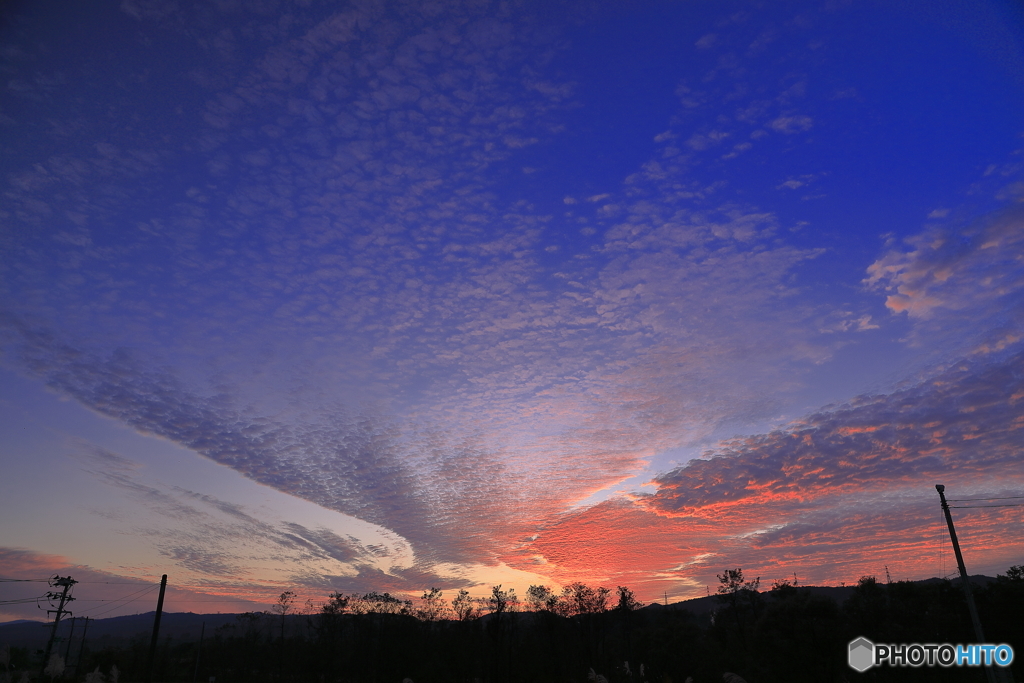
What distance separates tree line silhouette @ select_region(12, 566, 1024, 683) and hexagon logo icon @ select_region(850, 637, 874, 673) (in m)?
0.70

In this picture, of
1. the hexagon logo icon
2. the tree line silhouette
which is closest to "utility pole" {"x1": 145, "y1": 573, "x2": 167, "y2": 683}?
the tree line silhouette

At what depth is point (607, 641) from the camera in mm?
79062

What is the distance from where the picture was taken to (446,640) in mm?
70188

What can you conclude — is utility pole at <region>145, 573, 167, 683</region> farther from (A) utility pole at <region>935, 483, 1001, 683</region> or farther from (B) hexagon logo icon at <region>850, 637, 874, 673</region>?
(B) hexagon logo icon at <region>850, 637, 874, 673</region>

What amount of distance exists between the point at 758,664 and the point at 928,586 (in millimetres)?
20370

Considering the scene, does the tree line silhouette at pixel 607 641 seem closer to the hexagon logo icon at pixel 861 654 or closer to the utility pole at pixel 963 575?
the hexagon logo icon at pixel 861 654

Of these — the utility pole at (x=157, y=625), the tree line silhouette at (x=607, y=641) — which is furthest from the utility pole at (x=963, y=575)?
the utility pole at (x=157, y=625)

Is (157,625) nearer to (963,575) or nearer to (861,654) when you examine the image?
(963,575)

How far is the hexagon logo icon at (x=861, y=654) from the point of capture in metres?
43.9

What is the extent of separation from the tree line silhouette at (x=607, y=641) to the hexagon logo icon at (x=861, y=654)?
705 mm

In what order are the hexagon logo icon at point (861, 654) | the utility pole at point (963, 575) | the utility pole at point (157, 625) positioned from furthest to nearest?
1. the hexagon logo icon at point (861, 654)
2. the utility pole at point (157, 625)
3. the utility pole at point (963, 575)

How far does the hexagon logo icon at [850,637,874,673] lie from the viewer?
144ft

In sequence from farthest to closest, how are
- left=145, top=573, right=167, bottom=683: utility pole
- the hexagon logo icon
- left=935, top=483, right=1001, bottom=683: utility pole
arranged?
the hexagon logo icon → left=145, top=573, right=167, bottom=683: utility pole → left=935, top=483, right=1001, bottom=683: utility pole

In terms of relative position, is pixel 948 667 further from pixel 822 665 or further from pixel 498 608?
pixel 498 608
